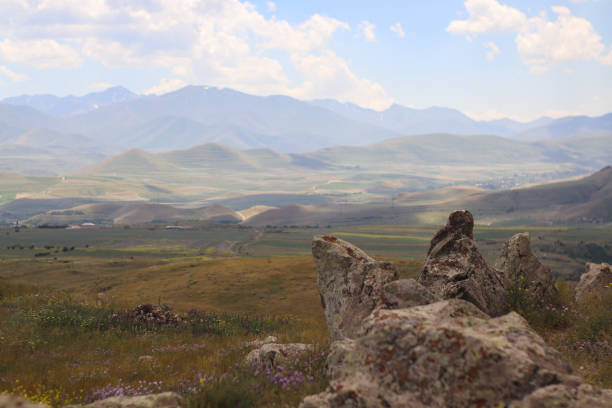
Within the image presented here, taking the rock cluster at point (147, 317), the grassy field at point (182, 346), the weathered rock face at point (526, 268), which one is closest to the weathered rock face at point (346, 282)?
the grassy field at point (182, 346)

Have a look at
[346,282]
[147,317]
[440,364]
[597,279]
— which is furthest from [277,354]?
[597,279]

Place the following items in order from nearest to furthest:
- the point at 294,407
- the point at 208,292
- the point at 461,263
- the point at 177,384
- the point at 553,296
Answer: the point at 294,407
the point at 177,384
the point at 461,263
the point at 553,296
the point at 208,292

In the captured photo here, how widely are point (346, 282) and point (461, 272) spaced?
12.9 feet

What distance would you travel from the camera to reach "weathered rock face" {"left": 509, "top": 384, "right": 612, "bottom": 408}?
5523mm

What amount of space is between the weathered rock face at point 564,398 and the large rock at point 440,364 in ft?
0.64

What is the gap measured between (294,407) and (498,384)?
3.41 meters

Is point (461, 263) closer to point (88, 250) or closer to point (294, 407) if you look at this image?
point (294, 407)

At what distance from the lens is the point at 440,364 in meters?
A: 6.21

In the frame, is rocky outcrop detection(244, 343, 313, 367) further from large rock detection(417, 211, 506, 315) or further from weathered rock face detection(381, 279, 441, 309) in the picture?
large rock detection(417, 211, 506, 315)

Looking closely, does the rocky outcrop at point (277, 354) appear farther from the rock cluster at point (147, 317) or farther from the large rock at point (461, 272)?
the rock cluster at point (147, 317)

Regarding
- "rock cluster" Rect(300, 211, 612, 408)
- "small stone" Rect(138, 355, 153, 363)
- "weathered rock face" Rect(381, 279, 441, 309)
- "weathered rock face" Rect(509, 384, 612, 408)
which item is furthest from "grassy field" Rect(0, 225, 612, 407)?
"weathered rock face" Rect(509, 384, 612, 408)

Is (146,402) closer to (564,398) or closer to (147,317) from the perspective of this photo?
(564,398)

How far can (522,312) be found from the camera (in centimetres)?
1325

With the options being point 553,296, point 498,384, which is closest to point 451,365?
point 498,384
